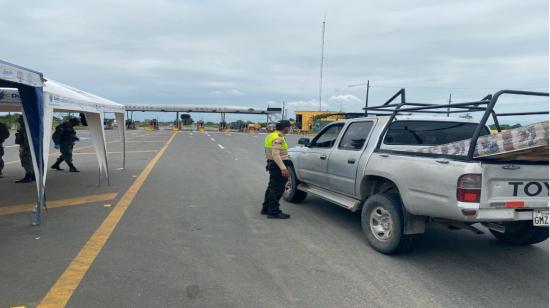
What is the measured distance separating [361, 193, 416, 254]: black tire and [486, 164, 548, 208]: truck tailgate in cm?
97

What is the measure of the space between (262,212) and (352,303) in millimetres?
3330

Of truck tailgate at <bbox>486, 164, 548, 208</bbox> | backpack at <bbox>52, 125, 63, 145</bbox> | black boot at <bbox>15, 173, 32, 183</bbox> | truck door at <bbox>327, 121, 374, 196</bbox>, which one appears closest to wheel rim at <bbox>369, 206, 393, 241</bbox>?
truck door at <bbox>327, 121, 374, 196</bbox>

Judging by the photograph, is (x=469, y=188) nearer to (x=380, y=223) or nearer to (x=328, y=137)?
(x=380, y=223)

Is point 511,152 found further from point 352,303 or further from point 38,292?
point 38,292

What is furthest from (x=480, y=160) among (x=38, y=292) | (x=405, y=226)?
(x=38, y=292)

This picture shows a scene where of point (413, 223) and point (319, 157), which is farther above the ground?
point (319, 157)

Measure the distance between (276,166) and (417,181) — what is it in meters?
2.80

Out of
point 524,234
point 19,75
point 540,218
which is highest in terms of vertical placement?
point 19,75

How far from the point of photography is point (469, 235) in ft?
18.7

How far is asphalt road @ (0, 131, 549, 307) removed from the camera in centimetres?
353

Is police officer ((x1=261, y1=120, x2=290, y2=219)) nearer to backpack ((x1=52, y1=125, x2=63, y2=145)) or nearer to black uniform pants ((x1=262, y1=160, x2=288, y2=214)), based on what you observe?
black uniform pants ((x1=262, y1=160, x2=288, y2=214))

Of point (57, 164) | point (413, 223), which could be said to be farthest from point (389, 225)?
point (57, 164)

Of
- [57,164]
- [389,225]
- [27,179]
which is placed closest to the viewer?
[389,225]

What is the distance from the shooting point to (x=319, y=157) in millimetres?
6430
